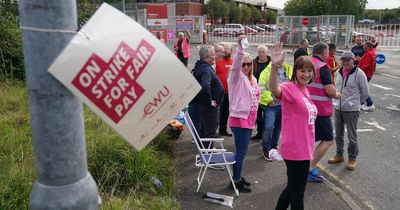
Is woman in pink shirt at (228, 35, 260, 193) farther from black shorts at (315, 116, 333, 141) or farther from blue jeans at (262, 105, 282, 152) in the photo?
blue jeans at (262, 105, 282, 152)

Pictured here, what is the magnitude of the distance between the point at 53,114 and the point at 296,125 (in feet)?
8.94

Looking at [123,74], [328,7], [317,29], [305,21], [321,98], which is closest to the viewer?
[123,74]

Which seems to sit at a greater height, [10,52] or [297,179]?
[10,52]

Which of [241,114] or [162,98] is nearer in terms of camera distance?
[162,98]

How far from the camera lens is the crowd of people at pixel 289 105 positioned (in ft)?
12.4

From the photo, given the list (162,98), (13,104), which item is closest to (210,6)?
(13,104)

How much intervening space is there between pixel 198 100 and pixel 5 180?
3201 millimetres

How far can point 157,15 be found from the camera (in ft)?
80.0

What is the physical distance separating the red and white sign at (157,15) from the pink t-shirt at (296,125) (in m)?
19.6

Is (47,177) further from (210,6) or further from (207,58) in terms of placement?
(210,6)

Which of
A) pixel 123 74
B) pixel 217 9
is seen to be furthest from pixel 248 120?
pixel 217 9

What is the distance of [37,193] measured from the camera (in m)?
1.59

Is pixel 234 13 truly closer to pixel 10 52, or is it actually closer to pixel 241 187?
pixel 10 52

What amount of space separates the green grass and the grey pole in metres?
2.24
